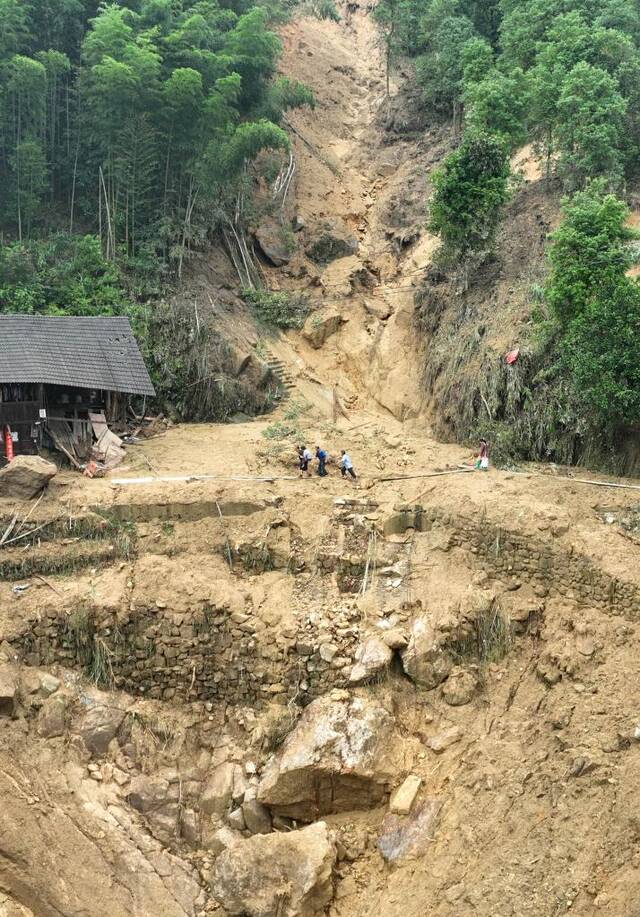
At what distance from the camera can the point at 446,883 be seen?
440 inches

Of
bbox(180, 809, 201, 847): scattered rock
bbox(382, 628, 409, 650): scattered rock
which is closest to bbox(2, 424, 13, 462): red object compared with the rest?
bbox(180, 809, 201, 847): scattered rock

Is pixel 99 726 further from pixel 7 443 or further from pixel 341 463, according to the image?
pixel 341 463

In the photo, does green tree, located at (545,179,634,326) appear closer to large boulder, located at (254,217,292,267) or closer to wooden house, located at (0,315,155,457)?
wooden house, located at (0,315,155,457)

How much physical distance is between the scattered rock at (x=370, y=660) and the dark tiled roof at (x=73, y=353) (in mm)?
8791

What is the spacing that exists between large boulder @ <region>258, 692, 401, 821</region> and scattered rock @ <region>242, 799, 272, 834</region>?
14 centimetres

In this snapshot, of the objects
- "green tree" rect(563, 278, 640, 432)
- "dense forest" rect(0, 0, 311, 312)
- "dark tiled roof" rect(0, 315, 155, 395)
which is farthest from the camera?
"dense forest" rect(0, 0, 311, 312)

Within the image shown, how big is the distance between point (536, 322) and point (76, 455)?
1204 centimetres

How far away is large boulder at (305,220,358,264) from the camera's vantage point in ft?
95.7

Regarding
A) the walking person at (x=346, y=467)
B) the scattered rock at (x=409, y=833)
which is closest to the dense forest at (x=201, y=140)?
the walking person at (x=346, y=467)

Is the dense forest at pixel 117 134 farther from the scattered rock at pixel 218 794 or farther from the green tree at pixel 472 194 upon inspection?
the scattered rock at pixel 218 794

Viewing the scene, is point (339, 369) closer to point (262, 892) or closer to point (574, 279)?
point (574, 279)

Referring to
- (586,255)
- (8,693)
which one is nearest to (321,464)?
(586,255)

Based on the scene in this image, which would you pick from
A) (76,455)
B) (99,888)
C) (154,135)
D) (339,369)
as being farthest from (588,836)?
(154,135)

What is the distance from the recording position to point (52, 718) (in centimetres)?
1335
